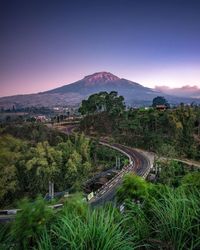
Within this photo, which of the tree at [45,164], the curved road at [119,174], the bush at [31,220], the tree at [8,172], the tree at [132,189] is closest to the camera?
the bush at [31,220]

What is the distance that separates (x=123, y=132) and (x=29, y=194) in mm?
24193

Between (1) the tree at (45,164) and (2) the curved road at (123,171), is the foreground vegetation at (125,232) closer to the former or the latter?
(2) the curved road at (123,171)

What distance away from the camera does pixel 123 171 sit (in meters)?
27.8

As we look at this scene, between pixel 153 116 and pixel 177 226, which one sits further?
pixel 153 116

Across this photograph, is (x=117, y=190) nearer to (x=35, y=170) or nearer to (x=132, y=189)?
(x=132, y=189)

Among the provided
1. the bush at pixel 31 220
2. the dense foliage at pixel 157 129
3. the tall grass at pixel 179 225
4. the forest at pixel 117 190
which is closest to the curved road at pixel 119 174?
the forest at pixel 117 190

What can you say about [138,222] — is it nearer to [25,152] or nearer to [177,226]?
[177,226]

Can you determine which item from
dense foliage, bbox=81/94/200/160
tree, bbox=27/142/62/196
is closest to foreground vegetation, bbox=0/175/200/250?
tree, bbox=27/142/62/196

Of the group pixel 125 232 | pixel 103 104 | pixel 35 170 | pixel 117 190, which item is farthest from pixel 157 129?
pixel 125 232

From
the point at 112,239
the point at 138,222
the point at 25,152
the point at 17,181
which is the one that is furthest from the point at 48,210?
the point at 25,152

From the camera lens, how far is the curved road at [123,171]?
20.5 metres

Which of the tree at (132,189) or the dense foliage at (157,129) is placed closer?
the tree at (132,189)

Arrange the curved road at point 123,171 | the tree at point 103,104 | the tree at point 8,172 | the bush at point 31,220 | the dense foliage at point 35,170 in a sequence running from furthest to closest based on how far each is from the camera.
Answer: the tree at point 103,104 < the dense foliage at point 35,170 < the tree at point 8,172 < the curved road at point 123,171 < the bush at point 31,220

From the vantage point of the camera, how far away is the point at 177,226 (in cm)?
428
